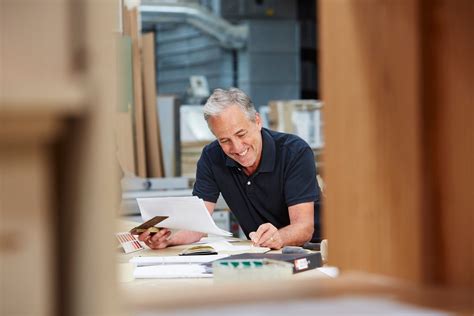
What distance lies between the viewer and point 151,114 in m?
5.07

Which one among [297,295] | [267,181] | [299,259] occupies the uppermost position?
[297,295]

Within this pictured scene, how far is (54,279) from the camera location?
63cm

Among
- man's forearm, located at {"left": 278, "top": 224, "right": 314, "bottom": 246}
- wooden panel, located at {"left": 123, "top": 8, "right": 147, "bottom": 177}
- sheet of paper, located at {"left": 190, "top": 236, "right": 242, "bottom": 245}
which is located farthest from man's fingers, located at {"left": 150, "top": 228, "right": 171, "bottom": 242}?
wooden panel, located at {"left": 123, "top": 8, "right": 147, "bottom": 177}

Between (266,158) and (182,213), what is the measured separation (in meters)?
0.78

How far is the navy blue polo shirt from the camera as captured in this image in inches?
144

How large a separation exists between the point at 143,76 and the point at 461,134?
430cm

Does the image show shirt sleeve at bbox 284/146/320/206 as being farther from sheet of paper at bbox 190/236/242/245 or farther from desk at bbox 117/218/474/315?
desk at bbox 117/218/474/315

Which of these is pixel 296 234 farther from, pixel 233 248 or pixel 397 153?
→ pixel 397 153

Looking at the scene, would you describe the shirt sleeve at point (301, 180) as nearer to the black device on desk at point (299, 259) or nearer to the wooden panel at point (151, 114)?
the black device on desk at point (299, 259)

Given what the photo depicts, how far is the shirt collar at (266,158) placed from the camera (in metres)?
3.72

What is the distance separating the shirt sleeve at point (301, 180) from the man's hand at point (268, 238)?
0.44 m

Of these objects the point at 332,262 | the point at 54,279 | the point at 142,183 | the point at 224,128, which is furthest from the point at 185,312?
the point at 142,183

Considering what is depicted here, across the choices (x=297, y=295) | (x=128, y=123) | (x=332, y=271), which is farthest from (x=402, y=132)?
(x=128, y=123)

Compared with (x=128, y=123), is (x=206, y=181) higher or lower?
lower
